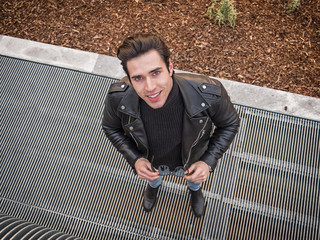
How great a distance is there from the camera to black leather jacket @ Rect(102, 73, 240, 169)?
5.59 ft

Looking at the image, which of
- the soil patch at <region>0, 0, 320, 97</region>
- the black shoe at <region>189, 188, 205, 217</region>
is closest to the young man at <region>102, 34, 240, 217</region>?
the black shoe at <region>189, 188, 205, 217</region>

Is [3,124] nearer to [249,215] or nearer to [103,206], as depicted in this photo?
[103,206]

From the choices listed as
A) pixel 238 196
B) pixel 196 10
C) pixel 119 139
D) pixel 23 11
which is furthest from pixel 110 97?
pixel 23 11

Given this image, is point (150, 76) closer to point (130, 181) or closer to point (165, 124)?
point (165, 124)

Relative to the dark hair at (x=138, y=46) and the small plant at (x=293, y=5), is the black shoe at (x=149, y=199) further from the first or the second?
the small plant at (x=293, y=5)

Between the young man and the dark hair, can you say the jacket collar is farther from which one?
the dark hair

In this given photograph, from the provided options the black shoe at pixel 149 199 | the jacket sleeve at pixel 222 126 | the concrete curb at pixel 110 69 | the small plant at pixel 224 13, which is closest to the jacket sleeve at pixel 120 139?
the jacket sleeve at pixel 222 126

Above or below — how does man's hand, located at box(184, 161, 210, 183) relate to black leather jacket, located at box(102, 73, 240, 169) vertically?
below

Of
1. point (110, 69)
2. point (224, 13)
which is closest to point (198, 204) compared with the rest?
point (110, 69)

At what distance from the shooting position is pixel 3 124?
322 centimetres

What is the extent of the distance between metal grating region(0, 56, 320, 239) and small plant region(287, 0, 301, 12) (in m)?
1.78

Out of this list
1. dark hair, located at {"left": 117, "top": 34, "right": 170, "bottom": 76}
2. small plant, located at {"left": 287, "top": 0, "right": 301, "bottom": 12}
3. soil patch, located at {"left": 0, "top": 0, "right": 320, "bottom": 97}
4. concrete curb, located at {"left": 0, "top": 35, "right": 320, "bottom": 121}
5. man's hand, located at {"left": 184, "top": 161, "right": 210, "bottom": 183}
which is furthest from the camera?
small plant, located at {"left": 287, "top": 0, "right": 301, "bottom": 12}

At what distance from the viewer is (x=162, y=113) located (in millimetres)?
1685

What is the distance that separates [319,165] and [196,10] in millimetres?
2743
